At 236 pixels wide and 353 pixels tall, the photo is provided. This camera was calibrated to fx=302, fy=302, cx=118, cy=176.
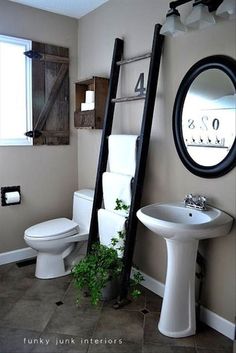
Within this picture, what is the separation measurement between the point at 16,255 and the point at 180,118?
1.99 metres

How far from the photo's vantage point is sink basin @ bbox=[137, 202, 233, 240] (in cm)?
164

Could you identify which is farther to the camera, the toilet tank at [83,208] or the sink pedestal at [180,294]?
the toilet tank at [83,208]

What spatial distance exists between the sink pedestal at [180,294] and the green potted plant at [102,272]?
299 mm

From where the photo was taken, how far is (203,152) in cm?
193

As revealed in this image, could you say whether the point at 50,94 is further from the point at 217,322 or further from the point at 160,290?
the point at 217,322

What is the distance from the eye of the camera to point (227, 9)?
1.59 m

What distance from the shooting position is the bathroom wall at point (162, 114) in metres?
1.84

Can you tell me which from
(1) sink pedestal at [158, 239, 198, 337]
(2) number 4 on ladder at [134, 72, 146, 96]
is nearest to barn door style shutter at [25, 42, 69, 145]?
(2) number 4 on ladder at [134, 72, 146, 96]

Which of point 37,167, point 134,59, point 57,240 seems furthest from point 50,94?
point 57,240

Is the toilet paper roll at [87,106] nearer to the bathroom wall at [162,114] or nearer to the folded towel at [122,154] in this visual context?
the bathroom wall at [162,114]

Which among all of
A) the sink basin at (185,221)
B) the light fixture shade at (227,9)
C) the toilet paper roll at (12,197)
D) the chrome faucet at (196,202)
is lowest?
the toilet paper roll at (12,197)

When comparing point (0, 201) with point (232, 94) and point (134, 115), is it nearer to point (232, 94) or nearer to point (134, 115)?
point (134, 115)

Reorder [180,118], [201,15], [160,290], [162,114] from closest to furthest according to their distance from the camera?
[201,15] → [180,118] → [162,114] → [160,290]

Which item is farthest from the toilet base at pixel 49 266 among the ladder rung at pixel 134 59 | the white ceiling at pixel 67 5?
the white ceiling at pixel 67 5
